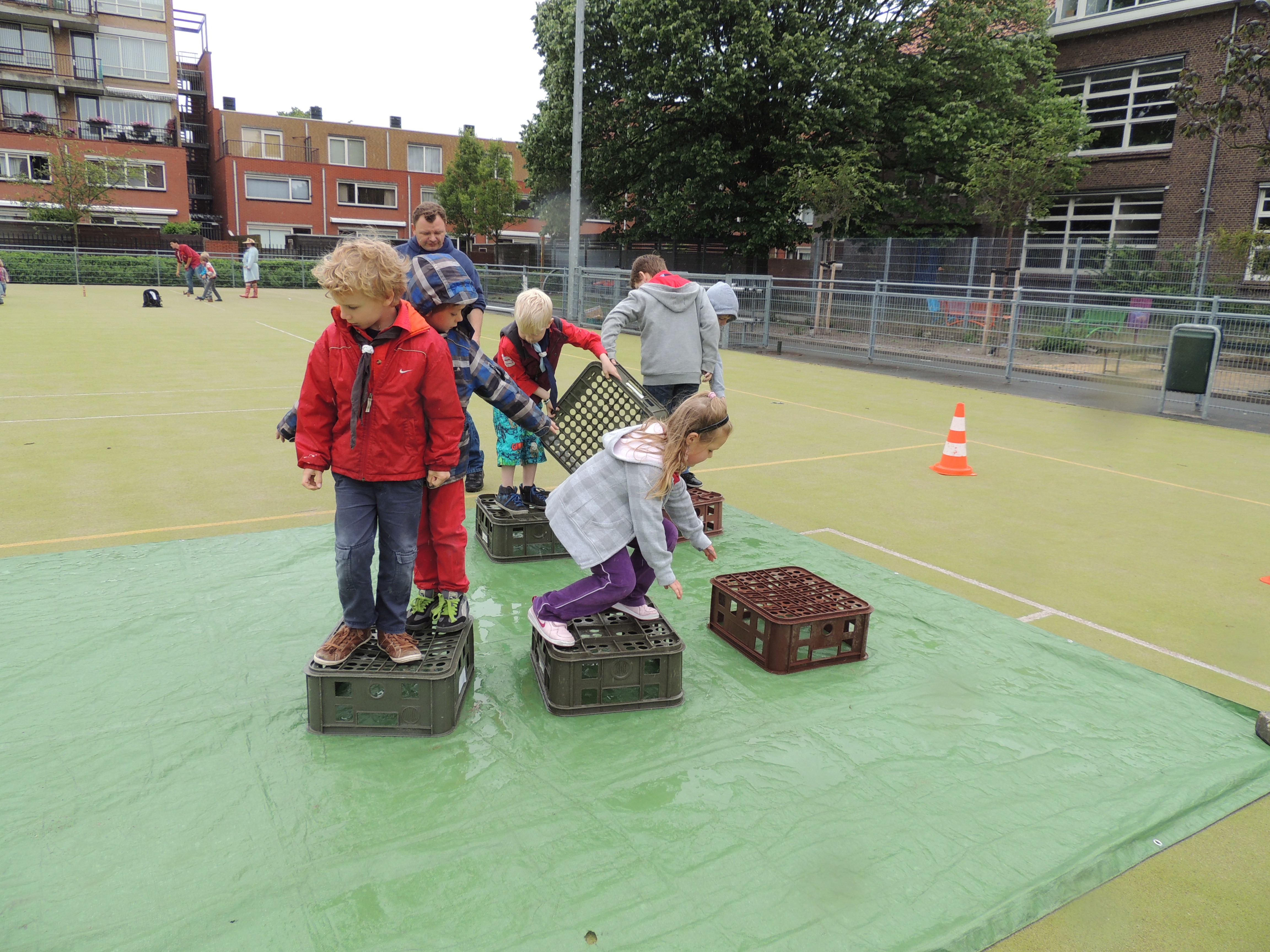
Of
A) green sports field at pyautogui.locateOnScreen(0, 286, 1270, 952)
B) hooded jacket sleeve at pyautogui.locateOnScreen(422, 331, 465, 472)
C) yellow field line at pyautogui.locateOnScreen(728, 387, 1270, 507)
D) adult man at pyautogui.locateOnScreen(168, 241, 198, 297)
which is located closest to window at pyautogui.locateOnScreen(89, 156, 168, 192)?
adult man at pyautogui.locateOnScreen(168, 241, 198, 297)

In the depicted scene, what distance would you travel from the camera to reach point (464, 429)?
11.1 feet

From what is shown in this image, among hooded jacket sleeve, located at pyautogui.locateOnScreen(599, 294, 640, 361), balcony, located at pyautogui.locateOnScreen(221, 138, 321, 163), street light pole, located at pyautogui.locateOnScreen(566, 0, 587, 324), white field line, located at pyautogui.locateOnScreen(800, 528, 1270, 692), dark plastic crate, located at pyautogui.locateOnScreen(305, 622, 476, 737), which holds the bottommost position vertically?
white field line, located at pyautogui.locateOnScreen(800, 528, 1270, 692)

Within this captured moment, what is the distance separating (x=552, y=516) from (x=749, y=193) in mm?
24898

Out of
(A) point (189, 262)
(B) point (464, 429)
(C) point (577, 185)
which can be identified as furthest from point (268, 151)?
(B) point (464, 429)

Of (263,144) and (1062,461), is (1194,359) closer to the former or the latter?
(1062,461)

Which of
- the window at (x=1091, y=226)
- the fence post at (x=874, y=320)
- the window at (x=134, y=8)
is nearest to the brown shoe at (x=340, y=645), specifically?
the fence post at (x=874, y=320)

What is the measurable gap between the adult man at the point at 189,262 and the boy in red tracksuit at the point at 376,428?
93.9ft

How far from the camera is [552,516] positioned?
359cm

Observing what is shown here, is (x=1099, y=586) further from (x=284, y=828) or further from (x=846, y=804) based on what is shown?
(x=284, y=828)

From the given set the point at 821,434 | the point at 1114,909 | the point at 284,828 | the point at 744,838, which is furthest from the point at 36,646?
the point at 821,434

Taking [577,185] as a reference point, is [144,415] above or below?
below

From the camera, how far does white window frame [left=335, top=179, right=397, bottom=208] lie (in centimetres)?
5038

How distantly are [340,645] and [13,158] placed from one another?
160 ft

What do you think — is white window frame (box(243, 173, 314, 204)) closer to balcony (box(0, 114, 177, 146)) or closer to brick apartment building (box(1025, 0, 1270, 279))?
balcony (box(0, 114, 177, 146))
